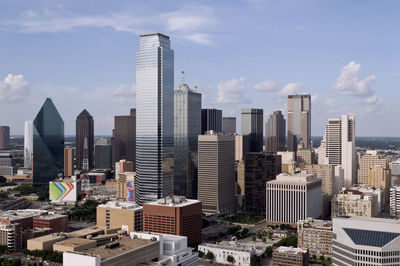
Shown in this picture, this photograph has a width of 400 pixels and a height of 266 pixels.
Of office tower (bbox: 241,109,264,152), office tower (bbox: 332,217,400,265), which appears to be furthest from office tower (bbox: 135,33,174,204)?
office tower (bbox: 241,109,264,152)

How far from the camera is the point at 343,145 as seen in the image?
13638cm

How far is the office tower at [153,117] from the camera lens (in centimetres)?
9888

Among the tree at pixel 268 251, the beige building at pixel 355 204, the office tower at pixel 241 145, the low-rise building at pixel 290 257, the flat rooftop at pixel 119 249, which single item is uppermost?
the office tower at pixel 241 145

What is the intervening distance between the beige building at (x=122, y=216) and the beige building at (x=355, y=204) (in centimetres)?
4465

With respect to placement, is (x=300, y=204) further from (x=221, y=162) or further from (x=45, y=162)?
(x=45, y=162)

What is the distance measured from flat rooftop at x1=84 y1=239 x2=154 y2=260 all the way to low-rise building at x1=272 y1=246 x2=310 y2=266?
846 inches

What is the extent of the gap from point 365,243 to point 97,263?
91.4ft

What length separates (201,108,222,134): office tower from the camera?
150750mm

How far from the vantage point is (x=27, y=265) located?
218 feet

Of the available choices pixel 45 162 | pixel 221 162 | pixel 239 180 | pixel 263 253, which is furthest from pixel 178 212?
pixel 45 162

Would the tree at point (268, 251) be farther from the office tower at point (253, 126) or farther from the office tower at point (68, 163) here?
the office tower at point (68, 163)

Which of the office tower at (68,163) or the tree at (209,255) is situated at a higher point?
the office tower at (68,163)

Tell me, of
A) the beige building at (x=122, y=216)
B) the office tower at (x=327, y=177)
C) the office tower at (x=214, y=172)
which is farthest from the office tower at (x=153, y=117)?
the office tower at (x=327, y=177)

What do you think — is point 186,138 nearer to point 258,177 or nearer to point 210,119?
point 258,177
